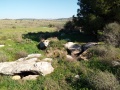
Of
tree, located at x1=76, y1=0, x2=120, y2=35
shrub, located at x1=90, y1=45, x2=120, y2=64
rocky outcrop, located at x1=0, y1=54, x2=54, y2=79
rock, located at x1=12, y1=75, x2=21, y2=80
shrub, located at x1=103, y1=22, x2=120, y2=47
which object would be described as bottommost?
rock, located at x1=12, y1=75, x2=21, y2=80

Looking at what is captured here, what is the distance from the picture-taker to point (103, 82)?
41.7 feet

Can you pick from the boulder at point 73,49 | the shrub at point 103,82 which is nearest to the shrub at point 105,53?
the boulder at point 73,49

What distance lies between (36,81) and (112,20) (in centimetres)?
1481

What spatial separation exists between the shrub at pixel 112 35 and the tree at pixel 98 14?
10.2 feet

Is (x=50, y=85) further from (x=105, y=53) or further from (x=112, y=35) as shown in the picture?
(x=112, y=35)

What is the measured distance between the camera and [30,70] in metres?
16.5

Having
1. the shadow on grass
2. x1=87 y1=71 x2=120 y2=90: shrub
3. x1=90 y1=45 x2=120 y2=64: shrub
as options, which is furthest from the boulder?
x1=87 y1=71 x2=120 y2=90: shrub

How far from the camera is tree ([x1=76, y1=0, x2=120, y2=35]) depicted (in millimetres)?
26031

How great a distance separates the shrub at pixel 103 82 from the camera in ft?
40.7

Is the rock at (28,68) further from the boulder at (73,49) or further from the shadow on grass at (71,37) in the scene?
the shadow on grass at (71,37)

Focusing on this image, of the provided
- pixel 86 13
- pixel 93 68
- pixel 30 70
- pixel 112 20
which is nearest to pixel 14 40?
pixel 86 13

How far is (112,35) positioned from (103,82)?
1019 cm

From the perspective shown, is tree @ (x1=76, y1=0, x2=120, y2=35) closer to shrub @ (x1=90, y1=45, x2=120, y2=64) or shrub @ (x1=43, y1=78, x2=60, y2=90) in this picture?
shrub @ (x1=90, y1=45, x2=120, y2=64)

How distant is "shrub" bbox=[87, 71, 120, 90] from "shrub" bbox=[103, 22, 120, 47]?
27.1 ft
